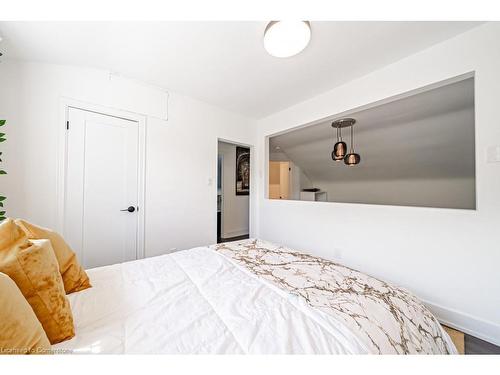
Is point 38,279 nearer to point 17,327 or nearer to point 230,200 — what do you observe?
point 17,327

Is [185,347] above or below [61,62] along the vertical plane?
below

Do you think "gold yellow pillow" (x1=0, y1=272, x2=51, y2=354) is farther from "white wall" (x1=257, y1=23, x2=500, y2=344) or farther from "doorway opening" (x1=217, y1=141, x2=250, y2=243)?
"doorway opening" (x1=217, y1=141, x2=250, y2=243)

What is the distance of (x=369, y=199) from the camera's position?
187 inches

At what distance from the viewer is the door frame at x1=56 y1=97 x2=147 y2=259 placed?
207 cm

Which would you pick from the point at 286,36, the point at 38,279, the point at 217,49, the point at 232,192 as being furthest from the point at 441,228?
the point at 232,192

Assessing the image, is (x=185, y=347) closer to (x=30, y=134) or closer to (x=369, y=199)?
(x=30, y=134)

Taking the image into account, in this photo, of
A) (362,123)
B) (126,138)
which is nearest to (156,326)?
(126,138)

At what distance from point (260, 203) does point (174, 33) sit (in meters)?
2.77

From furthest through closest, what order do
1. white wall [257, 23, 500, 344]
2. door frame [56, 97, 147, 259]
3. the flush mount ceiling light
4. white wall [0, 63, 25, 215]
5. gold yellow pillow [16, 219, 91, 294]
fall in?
door frame [56, 97, 147, 259]
white wall [0, 63, 25, 215]
white wall [257, 23, 500, 344]
the flush mount ceiling light
gold yellow pillow [16, 219, 91, 294]

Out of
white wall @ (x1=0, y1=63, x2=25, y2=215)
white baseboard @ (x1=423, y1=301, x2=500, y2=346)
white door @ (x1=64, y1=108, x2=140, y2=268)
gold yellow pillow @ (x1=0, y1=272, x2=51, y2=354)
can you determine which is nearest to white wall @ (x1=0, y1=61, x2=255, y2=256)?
white wall @ (x1=0, y1=63, x2=25, y2=215)

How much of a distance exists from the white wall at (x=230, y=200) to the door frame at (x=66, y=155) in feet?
7.80

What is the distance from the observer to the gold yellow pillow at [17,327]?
0.55 metres

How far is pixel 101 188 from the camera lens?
2303mm

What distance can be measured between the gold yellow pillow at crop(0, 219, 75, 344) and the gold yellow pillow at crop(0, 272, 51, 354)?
12cm
